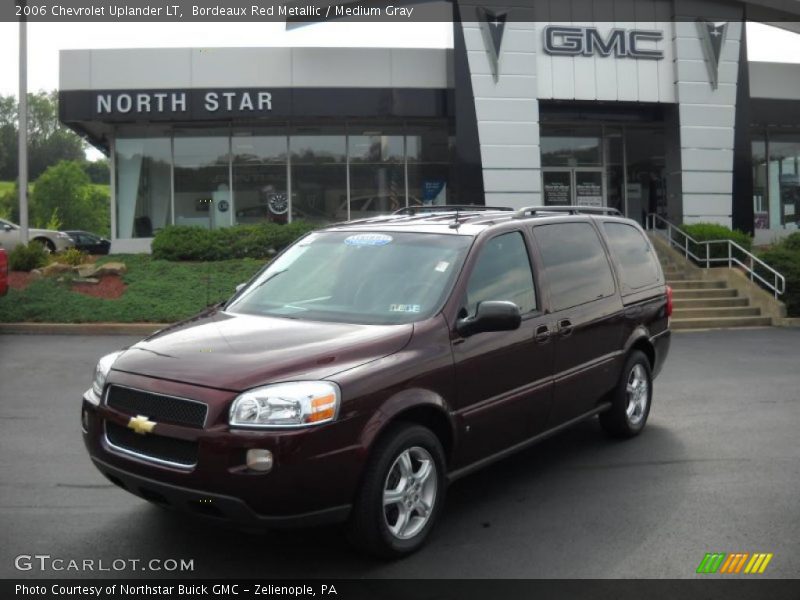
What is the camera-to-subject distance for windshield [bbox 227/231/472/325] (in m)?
4.67

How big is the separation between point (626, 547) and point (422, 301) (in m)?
1.78

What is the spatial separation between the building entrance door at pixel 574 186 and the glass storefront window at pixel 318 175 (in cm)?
620

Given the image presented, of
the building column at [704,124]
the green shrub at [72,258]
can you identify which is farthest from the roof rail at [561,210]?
the building column at [704,124]

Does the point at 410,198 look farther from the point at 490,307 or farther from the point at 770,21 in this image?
the point at 490,307

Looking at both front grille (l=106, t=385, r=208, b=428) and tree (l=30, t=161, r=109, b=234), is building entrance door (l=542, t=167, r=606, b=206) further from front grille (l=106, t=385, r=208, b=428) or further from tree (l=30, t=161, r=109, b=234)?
tree (l=30, t=161, r=109, b=234)

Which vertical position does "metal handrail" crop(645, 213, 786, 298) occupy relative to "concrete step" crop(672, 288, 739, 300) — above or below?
above

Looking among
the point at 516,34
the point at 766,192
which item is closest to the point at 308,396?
the point at 516,34

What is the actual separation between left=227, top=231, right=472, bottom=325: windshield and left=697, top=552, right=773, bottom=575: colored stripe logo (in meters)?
1.99

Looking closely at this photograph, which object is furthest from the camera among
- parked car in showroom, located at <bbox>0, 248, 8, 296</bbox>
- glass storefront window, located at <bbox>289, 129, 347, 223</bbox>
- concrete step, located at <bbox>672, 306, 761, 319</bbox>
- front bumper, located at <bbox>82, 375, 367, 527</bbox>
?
glass storefront window, located at <bbox>289, 129, 347, 223</bbox>

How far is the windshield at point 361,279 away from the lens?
4668 mm

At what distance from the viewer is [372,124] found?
2233 cm

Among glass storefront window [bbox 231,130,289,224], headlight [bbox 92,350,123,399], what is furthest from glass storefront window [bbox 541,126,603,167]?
headlight [bbox 92,350,123,399]

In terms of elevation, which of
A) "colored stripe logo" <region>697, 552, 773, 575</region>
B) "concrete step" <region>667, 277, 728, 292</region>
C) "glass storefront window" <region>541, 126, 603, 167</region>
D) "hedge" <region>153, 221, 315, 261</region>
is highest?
"glass storefront window" <region>541, 126, 603, 167</region>

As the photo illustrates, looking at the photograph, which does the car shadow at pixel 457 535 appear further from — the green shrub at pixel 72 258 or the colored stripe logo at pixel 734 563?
the green shrub at pixel 72 258
